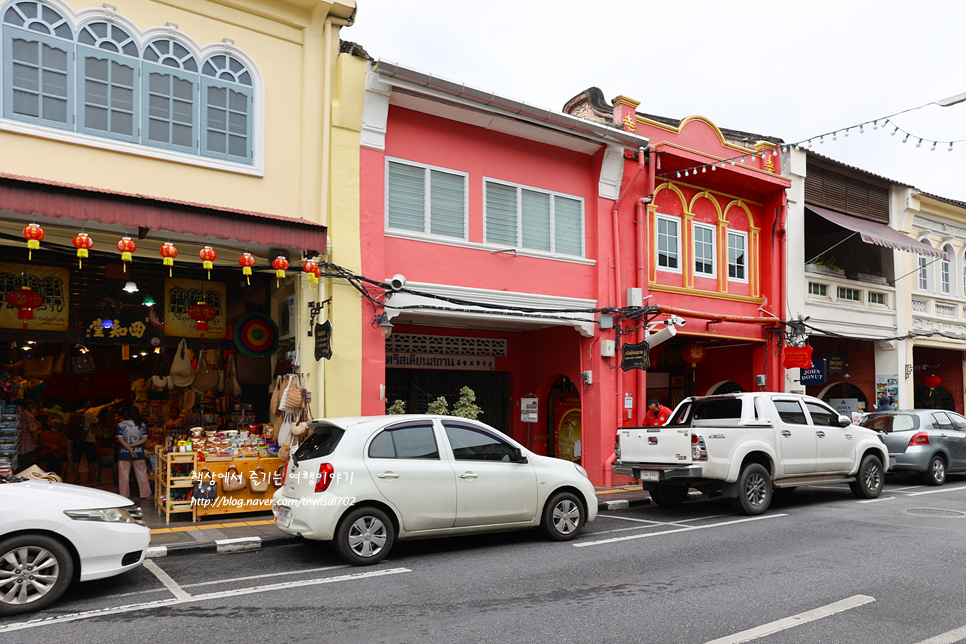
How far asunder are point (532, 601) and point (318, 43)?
31.5 ft

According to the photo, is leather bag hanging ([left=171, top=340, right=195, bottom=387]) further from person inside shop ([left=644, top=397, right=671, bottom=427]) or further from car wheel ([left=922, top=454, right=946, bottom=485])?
car wheel ([left=922, top=454, right=946, bottom=485])

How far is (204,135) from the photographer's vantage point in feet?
35.0

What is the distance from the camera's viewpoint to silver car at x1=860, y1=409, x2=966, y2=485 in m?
14.5

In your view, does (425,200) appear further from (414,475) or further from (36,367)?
(36,367)

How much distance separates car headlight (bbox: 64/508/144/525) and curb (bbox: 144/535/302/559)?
154 cm

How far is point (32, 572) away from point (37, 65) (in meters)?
7.03

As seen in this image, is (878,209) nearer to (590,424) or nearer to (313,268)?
(590,424)

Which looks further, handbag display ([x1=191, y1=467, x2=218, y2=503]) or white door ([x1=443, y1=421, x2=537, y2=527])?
handbag display ([x1=191, y1=467, x2=218, y2=503])

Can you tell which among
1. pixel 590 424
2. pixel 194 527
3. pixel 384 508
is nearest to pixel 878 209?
pixel 590 424

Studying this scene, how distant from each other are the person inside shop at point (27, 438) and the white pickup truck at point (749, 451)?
10346 mm

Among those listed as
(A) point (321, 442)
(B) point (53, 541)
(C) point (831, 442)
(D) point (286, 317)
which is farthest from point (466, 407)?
(B) point (53, 541)

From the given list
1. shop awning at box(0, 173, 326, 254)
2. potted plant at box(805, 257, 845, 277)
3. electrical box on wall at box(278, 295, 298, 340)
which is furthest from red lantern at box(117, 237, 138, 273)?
potted plant at box(805, 257, 845, 277)

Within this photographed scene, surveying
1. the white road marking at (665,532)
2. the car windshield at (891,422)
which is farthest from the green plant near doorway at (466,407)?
the car windshield at (891,422)

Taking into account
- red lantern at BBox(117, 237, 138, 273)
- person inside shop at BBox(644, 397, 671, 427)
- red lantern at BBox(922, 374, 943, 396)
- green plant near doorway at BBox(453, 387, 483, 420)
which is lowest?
person inside shop at BBox(644, 397, 671, 427)
